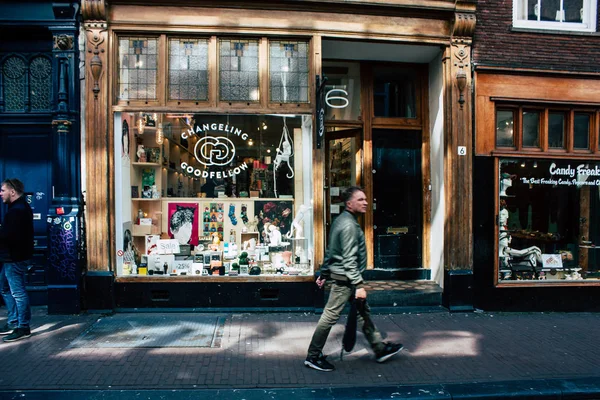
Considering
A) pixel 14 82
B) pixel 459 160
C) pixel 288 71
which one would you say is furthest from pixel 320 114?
pixel 14 82

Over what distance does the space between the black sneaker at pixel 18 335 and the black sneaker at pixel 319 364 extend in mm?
3801

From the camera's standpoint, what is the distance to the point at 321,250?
7469 millimetres

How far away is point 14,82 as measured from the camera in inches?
294

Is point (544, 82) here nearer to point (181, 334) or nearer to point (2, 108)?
point (181, 334)

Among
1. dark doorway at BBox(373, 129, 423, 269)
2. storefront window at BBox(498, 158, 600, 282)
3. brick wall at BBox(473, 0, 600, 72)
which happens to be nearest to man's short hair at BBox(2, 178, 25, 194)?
dark doorway at BBox(373, 129, 423, 269)

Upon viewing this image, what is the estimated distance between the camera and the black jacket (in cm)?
573

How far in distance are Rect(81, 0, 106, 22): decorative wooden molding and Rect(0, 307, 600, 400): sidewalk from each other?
15.5 ft

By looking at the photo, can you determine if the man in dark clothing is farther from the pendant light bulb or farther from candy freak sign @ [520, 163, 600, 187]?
candy freak sign @ [520, 163, 600, 187]

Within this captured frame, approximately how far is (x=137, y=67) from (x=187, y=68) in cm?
82

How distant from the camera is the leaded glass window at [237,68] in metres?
7.53

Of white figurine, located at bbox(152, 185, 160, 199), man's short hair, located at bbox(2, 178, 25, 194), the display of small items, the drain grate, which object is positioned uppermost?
the display of small items

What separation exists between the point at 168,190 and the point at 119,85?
1910 millimetres

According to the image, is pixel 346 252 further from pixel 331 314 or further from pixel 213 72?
pixel 213 72

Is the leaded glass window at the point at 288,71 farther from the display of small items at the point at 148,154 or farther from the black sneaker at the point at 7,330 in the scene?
the black sneaker at the point at 7,330
